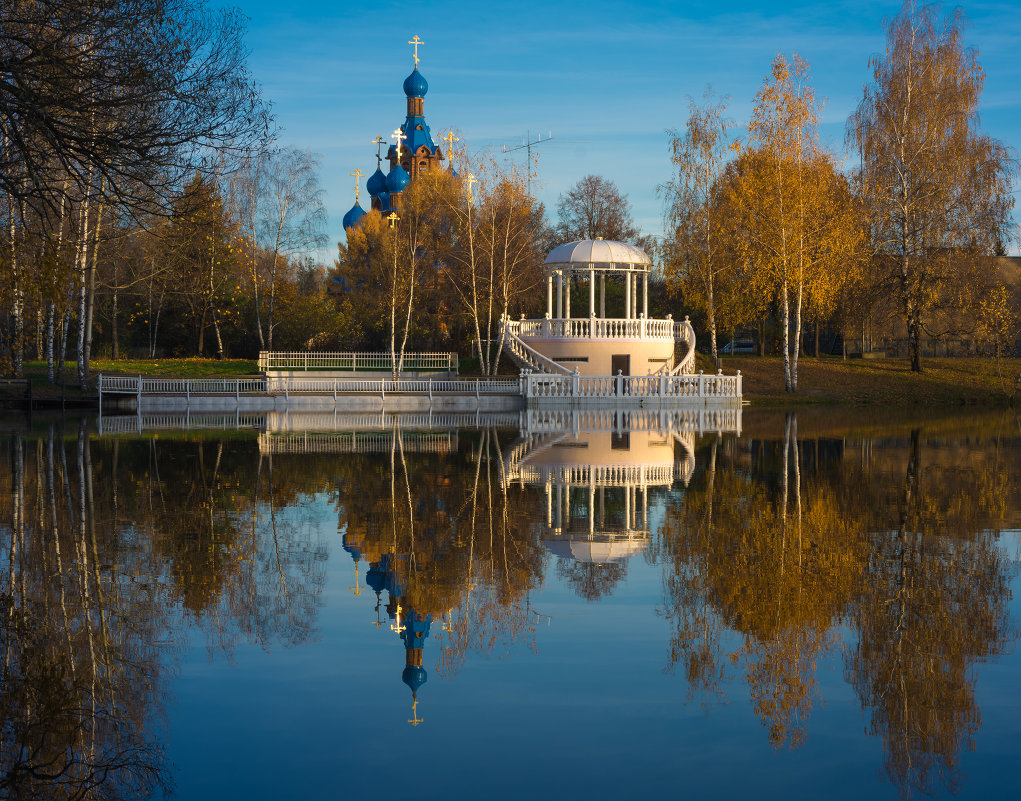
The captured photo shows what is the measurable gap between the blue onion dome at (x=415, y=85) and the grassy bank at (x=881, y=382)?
34.9 m

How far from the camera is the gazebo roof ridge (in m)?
43.1

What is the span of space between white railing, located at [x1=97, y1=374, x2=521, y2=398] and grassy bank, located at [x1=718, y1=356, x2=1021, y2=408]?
11035mm

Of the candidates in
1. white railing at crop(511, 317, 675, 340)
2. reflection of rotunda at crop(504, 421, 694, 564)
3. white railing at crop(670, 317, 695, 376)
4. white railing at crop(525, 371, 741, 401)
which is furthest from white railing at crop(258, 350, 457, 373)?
reflection of rotunda at crop(504, 421, 694, 564)

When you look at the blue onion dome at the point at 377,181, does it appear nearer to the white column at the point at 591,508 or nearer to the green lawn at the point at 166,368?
the green lawn at the point at 166,368

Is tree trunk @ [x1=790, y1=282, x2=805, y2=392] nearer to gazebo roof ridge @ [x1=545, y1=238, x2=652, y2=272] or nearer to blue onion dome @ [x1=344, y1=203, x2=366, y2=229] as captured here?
gazebo roof ridge @ [x1=545, y1=238, x2=652, y2=272]

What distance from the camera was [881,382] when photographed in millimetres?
45406

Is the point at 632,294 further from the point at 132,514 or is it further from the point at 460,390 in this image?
the point at 132,514

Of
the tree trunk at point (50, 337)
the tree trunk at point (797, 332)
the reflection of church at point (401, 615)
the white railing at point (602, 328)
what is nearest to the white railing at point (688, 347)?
the white railing at point (602, 328)

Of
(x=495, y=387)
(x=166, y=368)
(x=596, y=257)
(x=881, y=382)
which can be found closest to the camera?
(x=495, y=387)

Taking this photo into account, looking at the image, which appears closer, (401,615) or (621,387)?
(401,615)

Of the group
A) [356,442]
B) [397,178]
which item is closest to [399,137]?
[397,178]

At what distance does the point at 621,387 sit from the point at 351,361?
55.9 ft

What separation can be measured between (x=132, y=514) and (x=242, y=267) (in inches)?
1666

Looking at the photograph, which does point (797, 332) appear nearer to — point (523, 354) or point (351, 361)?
point (523, 354)
